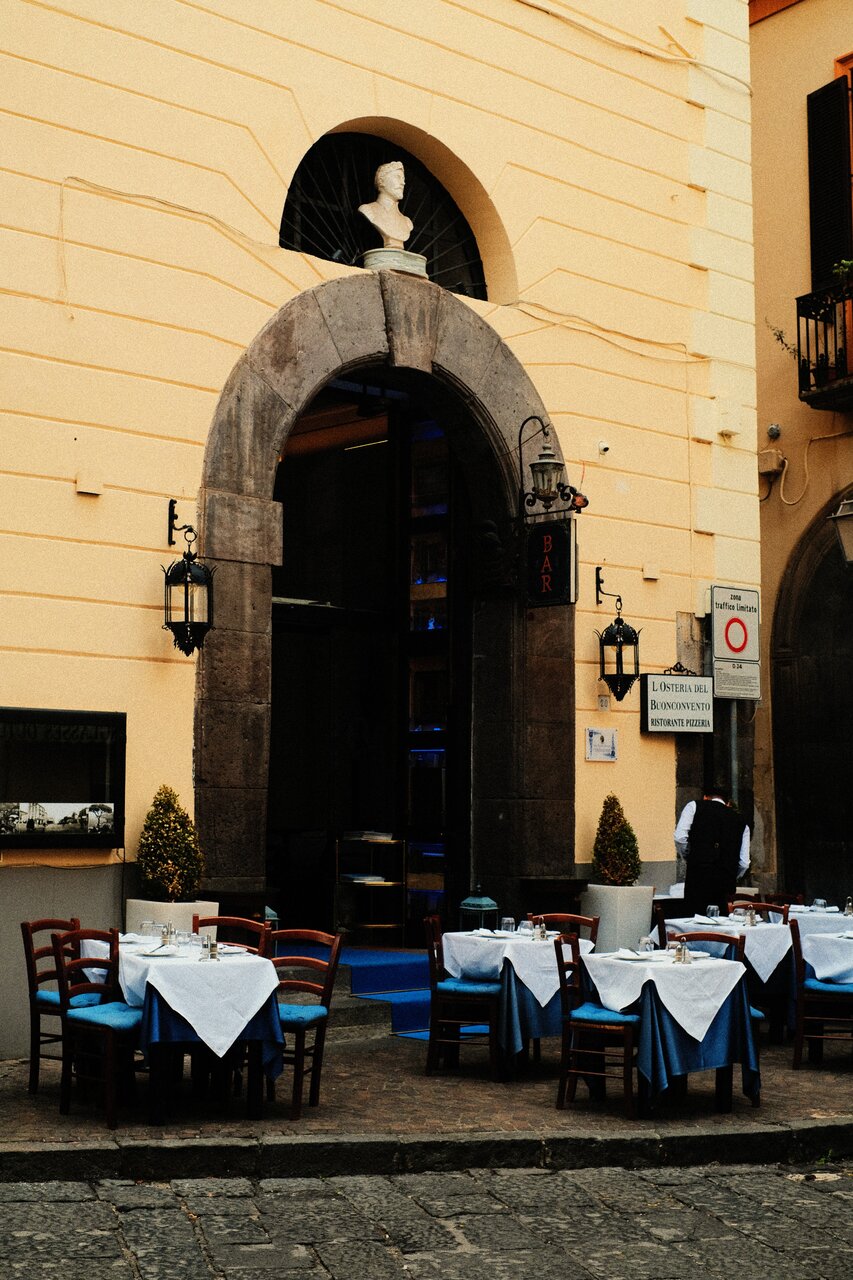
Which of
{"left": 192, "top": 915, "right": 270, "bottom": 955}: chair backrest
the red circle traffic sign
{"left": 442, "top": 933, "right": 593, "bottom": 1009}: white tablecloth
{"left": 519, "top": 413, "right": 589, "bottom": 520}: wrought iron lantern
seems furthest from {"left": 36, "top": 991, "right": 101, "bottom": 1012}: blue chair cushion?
the red circle traffic sign

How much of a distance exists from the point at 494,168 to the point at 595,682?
3.81m

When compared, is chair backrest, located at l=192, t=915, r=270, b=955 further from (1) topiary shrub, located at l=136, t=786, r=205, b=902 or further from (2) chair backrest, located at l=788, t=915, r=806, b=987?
(2) chair backrest, located at l=788, t=915, r=806, b=987

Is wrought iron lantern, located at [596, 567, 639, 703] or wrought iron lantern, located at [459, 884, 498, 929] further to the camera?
wrought iron lantern, located at [596, 567, 639, 703]

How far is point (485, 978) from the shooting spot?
8.45 m

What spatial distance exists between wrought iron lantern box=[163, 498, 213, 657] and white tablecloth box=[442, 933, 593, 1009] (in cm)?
224

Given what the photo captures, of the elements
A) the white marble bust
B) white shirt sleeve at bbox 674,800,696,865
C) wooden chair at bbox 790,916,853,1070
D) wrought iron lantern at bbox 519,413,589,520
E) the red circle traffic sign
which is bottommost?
wooden chair at bbox 790,916,853,1070

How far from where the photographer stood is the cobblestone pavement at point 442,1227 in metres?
5.01

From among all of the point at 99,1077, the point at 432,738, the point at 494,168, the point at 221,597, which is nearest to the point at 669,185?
Result: the point at 494,168

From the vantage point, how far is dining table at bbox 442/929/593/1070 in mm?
8062

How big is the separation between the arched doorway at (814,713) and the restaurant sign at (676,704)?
12.1ft

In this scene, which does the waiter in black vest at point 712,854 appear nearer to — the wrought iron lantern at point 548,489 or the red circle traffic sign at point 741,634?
the red circle traffic sign at point 741,634

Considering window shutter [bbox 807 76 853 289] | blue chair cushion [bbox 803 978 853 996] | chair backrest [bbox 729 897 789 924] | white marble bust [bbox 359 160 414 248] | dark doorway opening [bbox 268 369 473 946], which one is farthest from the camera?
window shutter [bbox 807 76 853 289]

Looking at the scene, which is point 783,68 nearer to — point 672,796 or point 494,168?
point 494,168

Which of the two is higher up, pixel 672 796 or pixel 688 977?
pixel 672 796
